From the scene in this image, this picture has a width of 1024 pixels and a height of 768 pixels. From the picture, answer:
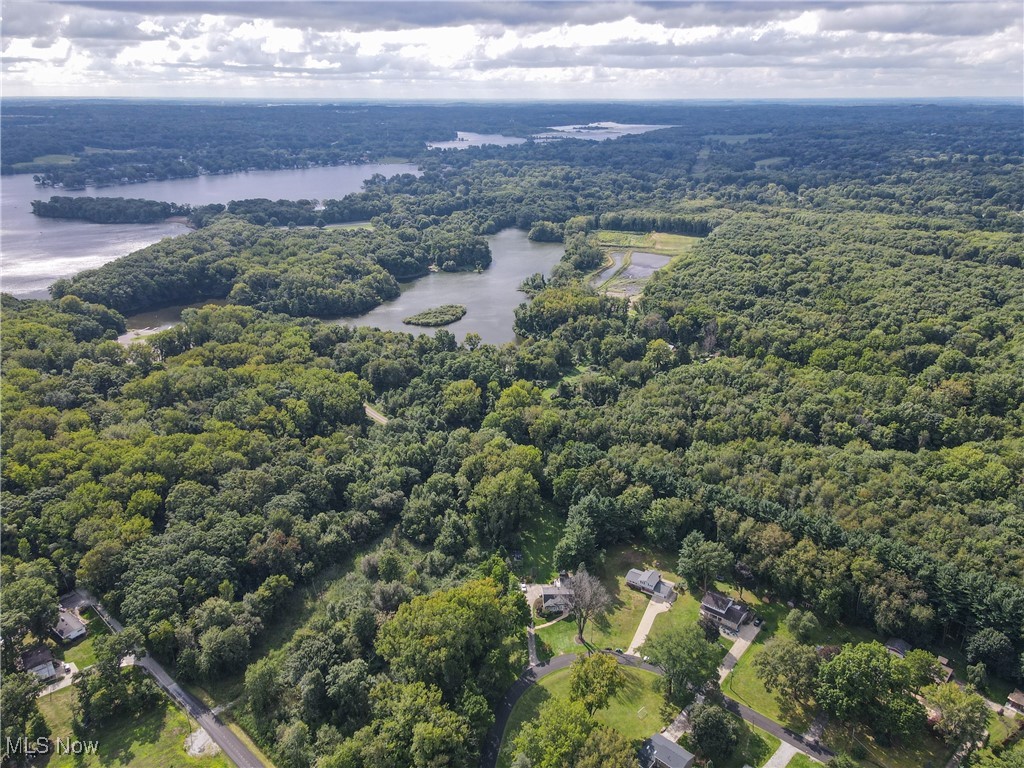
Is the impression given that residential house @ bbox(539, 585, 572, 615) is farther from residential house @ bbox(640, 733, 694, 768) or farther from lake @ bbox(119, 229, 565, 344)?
lake @ bbox(119, 229, 565, 344)

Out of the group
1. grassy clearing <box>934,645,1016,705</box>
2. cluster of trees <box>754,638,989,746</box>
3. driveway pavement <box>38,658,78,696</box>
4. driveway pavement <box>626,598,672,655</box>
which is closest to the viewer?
cluster of trees <box>754,638,989,746</box>

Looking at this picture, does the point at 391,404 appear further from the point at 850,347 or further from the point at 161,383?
the point at 850,347

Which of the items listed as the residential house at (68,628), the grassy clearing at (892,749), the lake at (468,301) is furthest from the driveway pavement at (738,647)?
the lake at (468,301)

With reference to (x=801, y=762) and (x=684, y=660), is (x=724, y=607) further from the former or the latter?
(x=801, y=762)

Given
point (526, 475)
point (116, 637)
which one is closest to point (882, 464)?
point (526, 475)

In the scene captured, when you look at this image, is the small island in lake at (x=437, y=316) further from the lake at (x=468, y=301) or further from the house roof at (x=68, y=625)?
the house roof at (x=68, y=625)

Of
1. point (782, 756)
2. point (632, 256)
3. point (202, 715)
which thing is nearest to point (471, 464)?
point (202, 715)

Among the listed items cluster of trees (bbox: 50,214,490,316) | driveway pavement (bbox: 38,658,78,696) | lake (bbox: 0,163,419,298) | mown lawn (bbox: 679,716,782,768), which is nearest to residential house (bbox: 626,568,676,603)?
mown lawn (bbox: 679,716,782,768)
